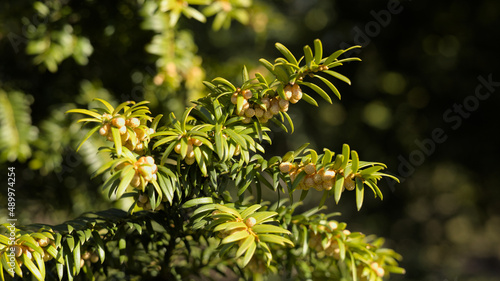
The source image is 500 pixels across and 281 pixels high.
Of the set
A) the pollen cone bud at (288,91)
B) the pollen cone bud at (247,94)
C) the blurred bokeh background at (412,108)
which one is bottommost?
the blurred bokeh background at (412,108)

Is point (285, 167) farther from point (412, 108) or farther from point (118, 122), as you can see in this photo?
point (412, 108)

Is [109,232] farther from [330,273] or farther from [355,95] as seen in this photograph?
[355,95]

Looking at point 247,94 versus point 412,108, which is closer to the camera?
point 247,94

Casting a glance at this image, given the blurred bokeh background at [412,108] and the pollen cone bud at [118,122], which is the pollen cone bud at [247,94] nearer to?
the pollen cone bud at [118,122]

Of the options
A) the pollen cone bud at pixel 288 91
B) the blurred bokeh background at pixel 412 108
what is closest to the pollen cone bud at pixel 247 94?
the pollen cone bud at pixel 288 91

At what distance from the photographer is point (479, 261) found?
269 cm

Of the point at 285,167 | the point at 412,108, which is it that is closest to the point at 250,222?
the point at 285,167

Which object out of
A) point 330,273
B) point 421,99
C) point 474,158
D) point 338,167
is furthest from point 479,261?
point 338,167

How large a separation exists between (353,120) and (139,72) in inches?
47.3

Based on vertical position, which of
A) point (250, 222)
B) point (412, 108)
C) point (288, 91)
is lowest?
point (412, 108)

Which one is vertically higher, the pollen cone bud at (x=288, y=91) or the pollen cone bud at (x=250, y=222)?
the pollen cone bud at (x=288, y=91)

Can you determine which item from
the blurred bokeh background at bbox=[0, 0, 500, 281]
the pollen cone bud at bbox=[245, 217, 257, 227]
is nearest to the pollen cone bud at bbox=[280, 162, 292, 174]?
the pollen cone bud at bbox=[245, 217, 257, 227]

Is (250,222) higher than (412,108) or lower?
higher

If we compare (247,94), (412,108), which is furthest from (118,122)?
(412,108)
